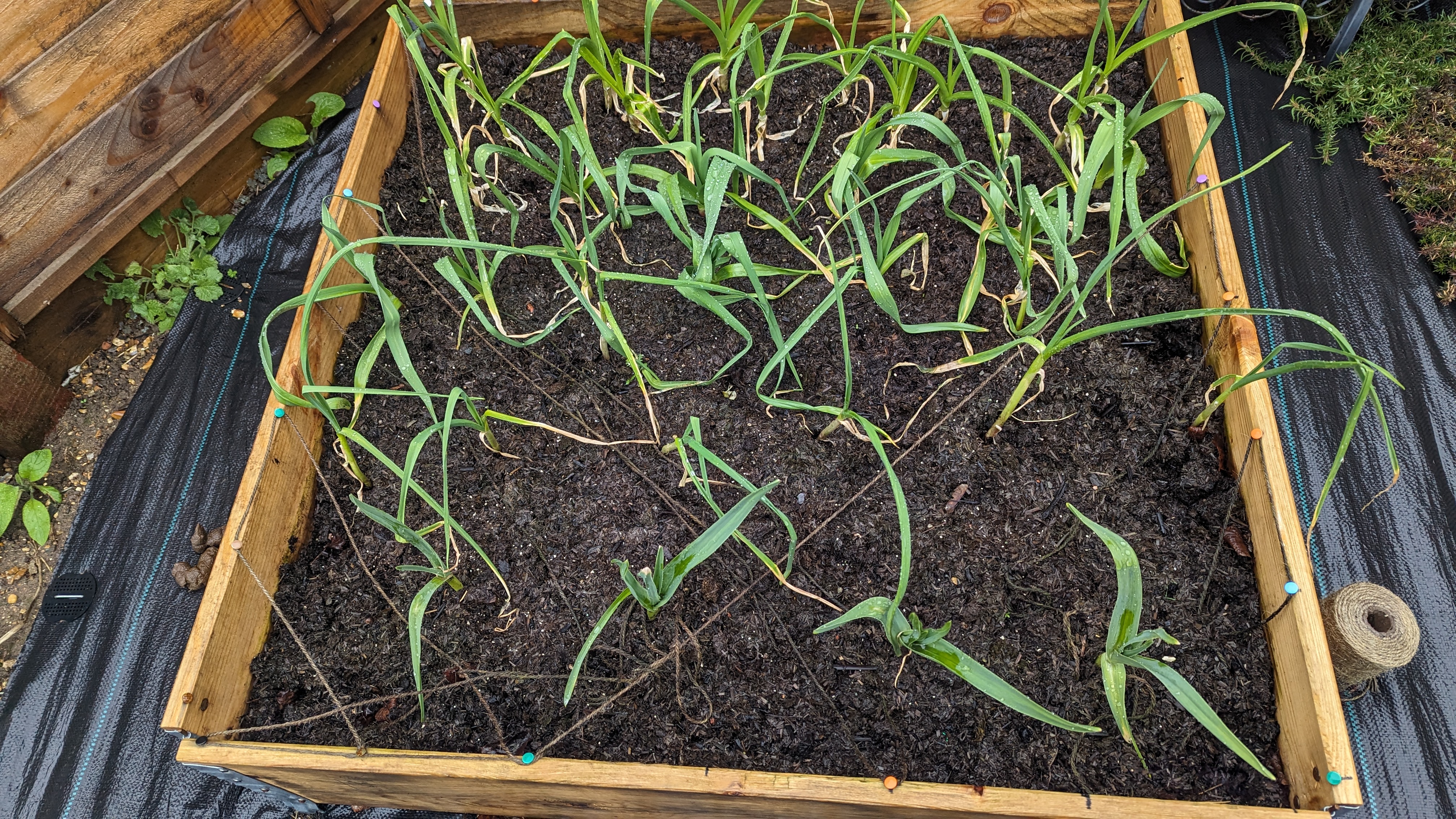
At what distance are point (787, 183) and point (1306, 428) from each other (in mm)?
1177

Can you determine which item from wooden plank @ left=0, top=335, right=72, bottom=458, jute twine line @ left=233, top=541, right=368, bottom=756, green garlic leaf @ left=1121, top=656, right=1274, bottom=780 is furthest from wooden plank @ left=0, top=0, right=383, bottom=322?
green garlic leaf @ left=1121, top=656, right=1274, bottom=780

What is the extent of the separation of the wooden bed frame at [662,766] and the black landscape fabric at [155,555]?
1.32 ft

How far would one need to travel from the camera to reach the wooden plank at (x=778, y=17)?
1695 millimetres

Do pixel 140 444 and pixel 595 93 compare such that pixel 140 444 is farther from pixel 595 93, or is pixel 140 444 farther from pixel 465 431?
pixel 595 93

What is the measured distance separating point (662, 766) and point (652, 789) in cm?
3

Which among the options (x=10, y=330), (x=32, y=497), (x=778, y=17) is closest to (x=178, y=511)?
(x=32, y=497)

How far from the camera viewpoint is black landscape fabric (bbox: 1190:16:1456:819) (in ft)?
4.54

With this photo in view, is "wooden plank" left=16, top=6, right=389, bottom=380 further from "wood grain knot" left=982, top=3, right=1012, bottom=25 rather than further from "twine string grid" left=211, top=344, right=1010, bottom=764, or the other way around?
"wood grain knot" left=982, top=3, right=1012, bottom=25

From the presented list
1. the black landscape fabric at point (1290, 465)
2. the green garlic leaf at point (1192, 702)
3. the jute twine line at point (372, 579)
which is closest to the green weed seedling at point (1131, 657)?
the green garlic leaf at point (1192, 702)

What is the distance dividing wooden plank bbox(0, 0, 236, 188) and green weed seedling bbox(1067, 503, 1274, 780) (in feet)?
7.47

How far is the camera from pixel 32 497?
186cm

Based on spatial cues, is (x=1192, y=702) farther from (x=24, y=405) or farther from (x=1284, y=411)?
(x=24, y=405)

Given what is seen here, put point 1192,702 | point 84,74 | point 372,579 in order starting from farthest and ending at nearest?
point 84,74
point 372,579
point 1192,702

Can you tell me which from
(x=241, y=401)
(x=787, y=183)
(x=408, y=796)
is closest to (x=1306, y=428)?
(x=787, y=183)
